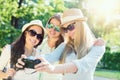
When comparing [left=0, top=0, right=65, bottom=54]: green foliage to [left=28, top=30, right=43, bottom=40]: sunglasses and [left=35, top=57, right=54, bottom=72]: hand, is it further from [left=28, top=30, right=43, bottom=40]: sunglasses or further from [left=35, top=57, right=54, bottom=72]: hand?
[left=35, top=57, right=54, bottom=72]: hand

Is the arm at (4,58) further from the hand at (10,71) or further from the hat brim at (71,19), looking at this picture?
the hat brim at (71,19)

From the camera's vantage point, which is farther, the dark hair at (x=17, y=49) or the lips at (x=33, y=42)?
the lips at (x=33, y=42)

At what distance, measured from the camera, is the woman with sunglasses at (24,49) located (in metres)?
2.30

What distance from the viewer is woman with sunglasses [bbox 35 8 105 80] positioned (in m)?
1.62

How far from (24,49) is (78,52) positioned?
2.79 ft

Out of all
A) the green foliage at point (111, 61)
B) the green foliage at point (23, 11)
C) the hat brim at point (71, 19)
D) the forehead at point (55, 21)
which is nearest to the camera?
the hat brim at point (71, 19)

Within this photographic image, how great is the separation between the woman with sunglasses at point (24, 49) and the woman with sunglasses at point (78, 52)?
1.52 feet

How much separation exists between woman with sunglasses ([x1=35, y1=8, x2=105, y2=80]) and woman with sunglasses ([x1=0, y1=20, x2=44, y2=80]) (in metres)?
0.46

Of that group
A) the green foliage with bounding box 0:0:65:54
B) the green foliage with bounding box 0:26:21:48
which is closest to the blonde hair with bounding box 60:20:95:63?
the green foliage with bounding box 0:26:21:48

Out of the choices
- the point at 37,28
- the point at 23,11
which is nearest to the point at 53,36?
the point at 37,28

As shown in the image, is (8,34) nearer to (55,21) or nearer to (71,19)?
(55,21)

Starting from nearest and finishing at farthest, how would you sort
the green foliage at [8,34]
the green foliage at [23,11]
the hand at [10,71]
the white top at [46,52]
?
the hand at [10,71] → the white top at [46,52] → the green foliage at [8,34] → the green foliage at [23,11]

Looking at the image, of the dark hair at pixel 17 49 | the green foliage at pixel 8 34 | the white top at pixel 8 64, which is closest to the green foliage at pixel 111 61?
the green foliage at pixel 8 34

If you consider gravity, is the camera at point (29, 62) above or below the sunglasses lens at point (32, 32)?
below
